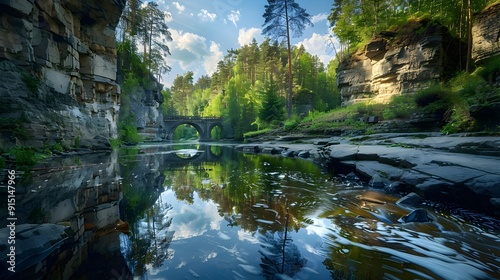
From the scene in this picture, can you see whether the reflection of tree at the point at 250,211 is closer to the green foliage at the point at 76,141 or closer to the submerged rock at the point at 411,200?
the submerged rock at the point at 411,200

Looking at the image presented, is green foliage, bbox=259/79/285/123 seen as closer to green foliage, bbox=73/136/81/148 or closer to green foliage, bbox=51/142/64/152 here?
green foliage, bbox=73/136/81/148

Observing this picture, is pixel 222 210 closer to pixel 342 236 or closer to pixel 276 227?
pixel 276 227

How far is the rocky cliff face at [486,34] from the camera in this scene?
15.1 metres

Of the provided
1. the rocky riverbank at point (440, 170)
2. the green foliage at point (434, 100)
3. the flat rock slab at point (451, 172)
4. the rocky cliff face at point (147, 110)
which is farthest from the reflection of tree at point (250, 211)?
the rocky cliff face at point (147, 110)

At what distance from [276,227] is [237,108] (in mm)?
46862

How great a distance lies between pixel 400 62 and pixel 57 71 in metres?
27.2

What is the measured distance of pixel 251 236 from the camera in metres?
3.03

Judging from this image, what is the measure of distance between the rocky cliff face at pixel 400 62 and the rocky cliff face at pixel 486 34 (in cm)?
174

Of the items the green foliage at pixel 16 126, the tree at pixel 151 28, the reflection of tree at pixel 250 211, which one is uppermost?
the tree at pixel 151 28

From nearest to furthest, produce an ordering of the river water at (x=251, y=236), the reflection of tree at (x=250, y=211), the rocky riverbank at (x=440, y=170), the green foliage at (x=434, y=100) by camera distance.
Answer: the river water at (x=251, y=236) < the reflection of tree at (x=250, y=211) < the rocky riverbank at (x=440, y=170) < the green foliage at (x=434, y=100)

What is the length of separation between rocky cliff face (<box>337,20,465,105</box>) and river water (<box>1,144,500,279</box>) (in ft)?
62.2

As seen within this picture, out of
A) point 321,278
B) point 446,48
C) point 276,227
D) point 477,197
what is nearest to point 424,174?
point 477,197

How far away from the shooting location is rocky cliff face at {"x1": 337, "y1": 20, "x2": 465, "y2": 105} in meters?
18.0

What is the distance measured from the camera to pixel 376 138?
1098 cm
